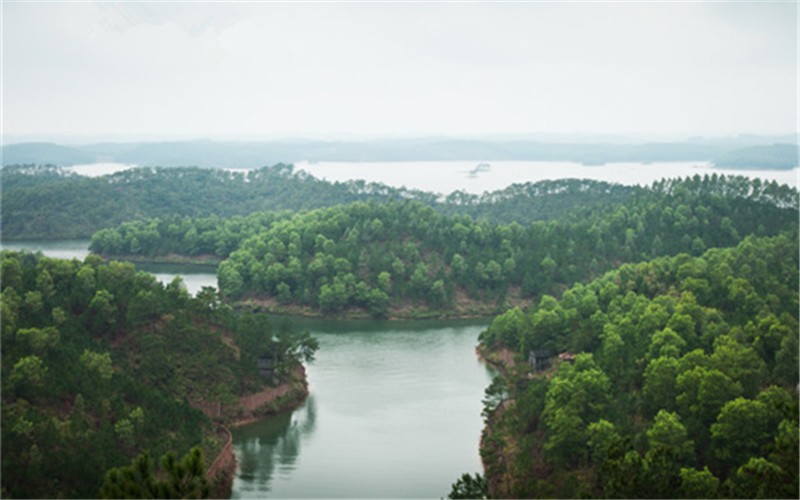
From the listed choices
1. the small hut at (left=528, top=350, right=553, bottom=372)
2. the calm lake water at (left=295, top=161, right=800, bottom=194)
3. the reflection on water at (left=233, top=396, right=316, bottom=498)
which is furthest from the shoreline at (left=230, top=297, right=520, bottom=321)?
the calm lake water at (left=295, top=161, right=800, bottom=194)

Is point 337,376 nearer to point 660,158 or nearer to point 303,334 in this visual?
point 303,334

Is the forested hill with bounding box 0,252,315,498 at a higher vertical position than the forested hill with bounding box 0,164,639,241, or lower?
lower

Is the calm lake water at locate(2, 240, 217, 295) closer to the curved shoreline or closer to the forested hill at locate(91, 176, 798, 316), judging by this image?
the forested hill at locate(91, 176, 798, 316)

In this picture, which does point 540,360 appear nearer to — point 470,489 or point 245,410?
point 245,410

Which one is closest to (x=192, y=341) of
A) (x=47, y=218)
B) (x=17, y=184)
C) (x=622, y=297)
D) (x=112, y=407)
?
(x=112, y=407)

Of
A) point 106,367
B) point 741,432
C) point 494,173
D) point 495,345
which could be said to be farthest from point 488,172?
point 741,432

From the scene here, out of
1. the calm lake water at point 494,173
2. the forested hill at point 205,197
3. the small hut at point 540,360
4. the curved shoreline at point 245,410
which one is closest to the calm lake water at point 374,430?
the curved shoreline at point 245,410
